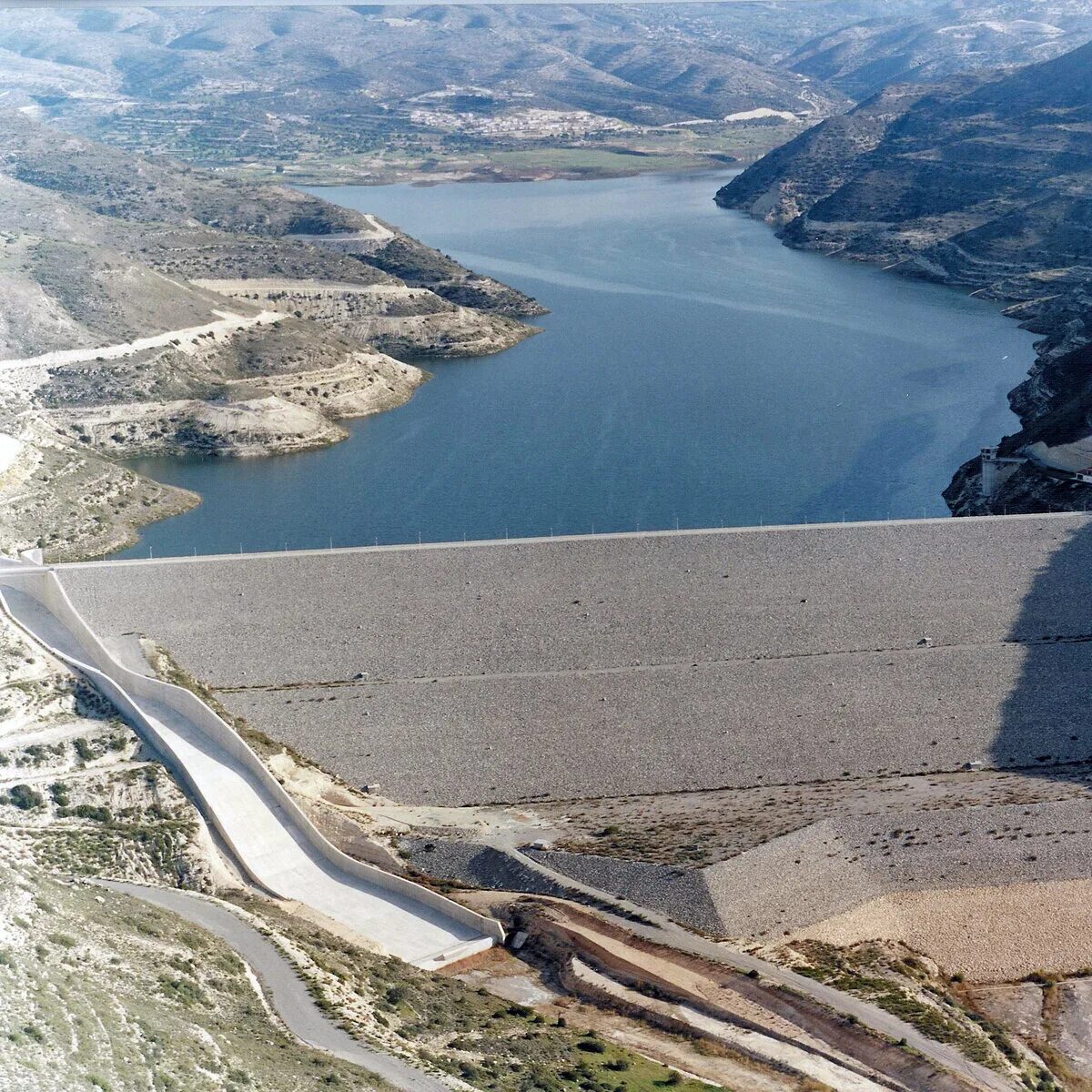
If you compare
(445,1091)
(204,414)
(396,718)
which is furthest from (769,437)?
(445,1091)

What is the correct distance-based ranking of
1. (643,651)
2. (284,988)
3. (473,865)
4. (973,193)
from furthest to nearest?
(973,193) < (643,651) < (473,865) < (284,988)

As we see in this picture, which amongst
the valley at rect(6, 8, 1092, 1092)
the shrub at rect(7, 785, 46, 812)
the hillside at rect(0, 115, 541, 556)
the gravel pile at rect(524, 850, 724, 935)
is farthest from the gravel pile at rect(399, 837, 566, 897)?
the hillside at rect(0, 115, 541, 556)

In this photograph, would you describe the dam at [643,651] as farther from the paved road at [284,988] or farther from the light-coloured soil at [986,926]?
the paved road at [284,988]

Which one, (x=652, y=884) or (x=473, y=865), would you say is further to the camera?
(x=473, y=865)

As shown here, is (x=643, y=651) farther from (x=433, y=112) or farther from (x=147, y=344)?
(x=433, y=112)

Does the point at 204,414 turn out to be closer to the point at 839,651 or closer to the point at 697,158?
the point at 839,651

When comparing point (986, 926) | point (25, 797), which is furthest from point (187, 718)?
point (986, 926)

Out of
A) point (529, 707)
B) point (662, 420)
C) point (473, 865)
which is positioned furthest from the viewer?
point (662, 420)
